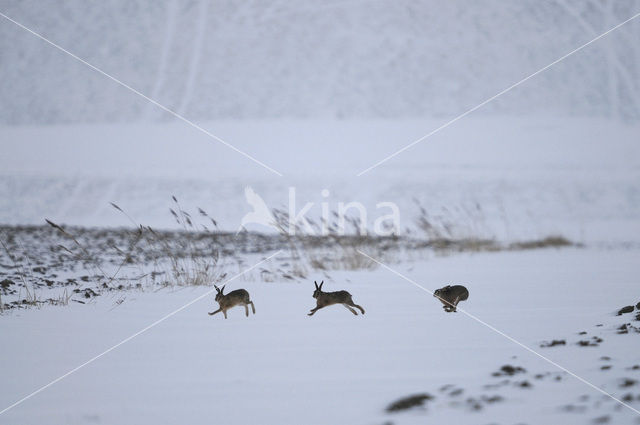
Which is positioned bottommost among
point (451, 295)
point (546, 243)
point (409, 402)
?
point (409, 402)

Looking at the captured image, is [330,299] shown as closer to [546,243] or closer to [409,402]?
[409,402]

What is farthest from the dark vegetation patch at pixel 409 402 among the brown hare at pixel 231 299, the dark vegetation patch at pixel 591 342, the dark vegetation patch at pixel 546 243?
the dark vegetation patch at pixel 546 243

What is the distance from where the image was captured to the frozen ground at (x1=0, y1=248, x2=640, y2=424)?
2.08 meters

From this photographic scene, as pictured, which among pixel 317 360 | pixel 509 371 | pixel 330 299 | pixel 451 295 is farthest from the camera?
pixel 451 295

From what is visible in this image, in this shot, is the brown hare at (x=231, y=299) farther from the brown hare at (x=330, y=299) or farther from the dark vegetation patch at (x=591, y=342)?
the dark vegetation patch at (x=591, y=342)

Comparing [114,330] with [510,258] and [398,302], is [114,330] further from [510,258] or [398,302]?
[510,258]

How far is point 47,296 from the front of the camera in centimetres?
479

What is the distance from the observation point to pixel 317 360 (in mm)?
2723

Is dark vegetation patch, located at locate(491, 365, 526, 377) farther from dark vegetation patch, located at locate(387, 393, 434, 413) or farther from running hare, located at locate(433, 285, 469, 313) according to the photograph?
running hare, located at locate(433, 285, 469, 313)

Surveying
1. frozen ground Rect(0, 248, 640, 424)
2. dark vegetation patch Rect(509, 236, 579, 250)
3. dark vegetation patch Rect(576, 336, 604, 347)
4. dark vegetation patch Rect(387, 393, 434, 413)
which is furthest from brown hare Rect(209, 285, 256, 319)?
dark vegetation patch Rect(509, 236, 579, 250)

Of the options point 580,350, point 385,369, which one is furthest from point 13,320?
point 580,350

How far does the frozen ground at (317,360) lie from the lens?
208 centimetres

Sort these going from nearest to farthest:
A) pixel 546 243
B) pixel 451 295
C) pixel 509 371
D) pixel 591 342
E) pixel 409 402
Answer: pixel 409 402 < pixel 509 371 < pixel 591 342 < pixel 451 295 < pixel 546 243

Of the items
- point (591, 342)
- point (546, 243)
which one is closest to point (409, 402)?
point (591, 342)
